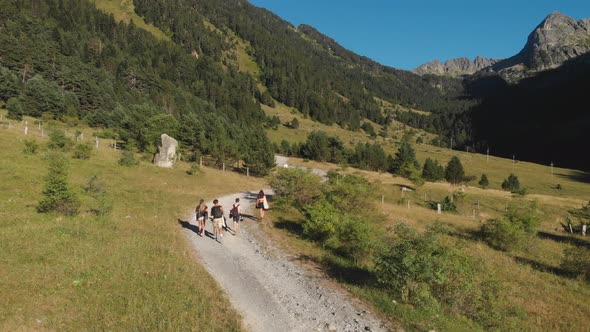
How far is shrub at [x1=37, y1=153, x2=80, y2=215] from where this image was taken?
57.9ft

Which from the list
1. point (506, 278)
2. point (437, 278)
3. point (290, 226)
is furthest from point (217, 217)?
point (506, 278)

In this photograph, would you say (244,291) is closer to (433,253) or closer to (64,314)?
(64,314)

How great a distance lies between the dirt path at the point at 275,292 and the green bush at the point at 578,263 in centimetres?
1338

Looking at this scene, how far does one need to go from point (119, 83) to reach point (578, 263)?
356 feet

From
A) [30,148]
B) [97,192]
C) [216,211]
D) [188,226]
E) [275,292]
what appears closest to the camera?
[275,292]

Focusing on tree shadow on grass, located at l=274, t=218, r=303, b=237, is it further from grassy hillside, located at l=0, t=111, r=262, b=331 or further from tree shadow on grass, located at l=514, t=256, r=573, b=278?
tree shadow on grass, located at l=514, t=256, r=573, b=278

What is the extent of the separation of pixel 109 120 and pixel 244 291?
71.5 meters

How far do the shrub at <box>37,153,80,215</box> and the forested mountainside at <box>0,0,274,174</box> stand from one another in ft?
103

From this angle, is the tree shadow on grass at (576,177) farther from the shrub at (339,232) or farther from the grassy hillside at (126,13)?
the grassy hillside at (126,13)

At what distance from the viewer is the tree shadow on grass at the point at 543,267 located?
56.9ft

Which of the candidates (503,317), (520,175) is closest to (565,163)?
(520,175)

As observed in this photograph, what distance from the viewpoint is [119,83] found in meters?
99.1

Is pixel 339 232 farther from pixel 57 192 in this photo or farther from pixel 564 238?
pixel 564 238

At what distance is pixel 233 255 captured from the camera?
14922mm
